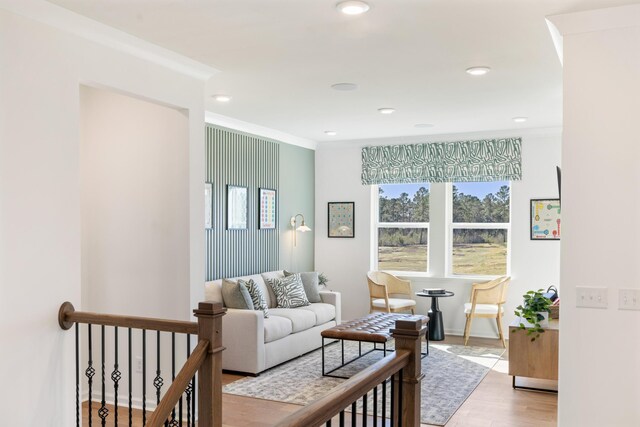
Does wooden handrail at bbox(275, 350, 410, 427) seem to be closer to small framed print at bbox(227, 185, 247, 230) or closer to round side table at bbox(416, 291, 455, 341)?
small framed print at bbox(227, 185, 247, 230)

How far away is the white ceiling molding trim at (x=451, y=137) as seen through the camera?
739 cm

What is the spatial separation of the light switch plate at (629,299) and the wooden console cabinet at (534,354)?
83.2 inches

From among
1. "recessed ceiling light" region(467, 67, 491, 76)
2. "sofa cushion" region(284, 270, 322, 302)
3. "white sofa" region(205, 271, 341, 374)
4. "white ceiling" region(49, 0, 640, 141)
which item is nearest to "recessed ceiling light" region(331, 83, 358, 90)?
"white ceiling" region(49, 0, 640, 141)

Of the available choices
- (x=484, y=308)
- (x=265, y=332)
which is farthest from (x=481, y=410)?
(x=484, y=308)

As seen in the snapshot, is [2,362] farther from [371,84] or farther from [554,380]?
[554,380]

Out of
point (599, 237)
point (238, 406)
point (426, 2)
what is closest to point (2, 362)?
point (238, 406)

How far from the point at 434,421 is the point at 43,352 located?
8.86 ft

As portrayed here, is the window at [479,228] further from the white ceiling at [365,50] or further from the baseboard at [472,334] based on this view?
the white ceiling at [365,50]

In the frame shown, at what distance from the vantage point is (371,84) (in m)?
4.96

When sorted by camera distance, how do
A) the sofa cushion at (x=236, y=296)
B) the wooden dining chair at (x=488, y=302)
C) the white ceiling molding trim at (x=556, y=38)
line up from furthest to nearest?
the wooden dining chair at (x=488, y=302)
the sofa cushion at (x=236, y=296)
the white ceiling molding trim at (x=556, y=38)

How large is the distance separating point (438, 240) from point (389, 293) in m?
0.95

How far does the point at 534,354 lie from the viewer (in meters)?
5.23

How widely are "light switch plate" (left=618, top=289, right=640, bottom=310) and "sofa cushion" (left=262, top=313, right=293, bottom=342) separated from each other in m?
3.41

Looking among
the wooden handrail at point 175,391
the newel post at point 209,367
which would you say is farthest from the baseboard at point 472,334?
the wooden handrail at point 175,391
